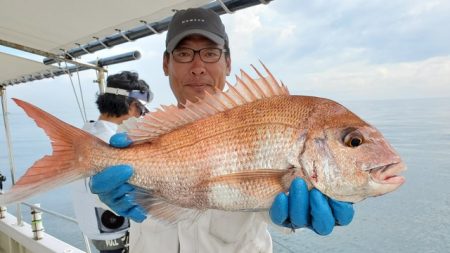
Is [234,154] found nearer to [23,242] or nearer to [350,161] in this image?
[350,161]

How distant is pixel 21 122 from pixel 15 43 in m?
47.4

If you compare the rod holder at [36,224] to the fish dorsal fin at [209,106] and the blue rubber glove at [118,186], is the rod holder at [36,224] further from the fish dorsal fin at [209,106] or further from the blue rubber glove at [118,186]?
the fish dorsal fin at [209,106]

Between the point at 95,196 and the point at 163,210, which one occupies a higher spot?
the point at 163,210

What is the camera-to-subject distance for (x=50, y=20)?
2590 millimetres

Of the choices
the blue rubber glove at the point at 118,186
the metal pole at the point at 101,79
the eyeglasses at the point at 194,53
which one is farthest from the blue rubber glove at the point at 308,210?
the metal pole at the point at 101,79

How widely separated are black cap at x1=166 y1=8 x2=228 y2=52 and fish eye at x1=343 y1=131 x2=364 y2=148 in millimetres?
1000

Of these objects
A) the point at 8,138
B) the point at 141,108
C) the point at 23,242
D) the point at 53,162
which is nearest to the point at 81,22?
the point at 141,108

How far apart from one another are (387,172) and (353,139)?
138mm

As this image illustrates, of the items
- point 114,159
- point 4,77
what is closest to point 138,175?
point 114,159

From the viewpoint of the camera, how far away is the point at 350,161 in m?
1.01

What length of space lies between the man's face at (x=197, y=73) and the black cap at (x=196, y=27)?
0.17 ft

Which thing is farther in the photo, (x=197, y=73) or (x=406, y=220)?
(x=406, y=220)

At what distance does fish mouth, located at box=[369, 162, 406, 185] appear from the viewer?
96 centimetres

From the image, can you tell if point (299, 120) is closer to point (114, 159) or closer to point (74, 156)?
point (114, 159)
